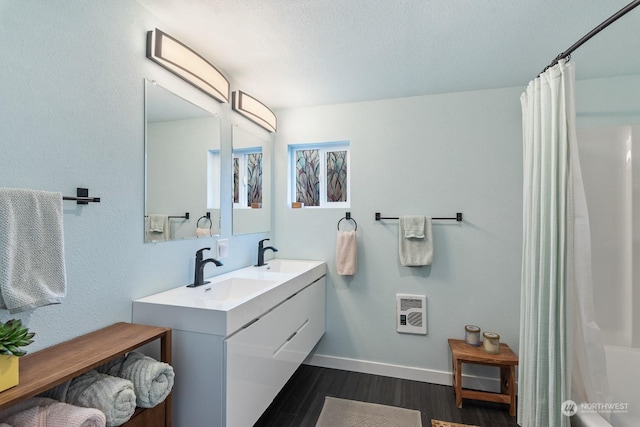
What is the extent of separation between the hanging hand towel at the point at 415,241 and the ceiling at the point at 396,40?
3.52ft

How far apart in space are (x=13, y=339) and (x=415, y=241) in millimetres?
2263

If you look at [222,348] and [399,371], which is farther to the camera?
[399,371]

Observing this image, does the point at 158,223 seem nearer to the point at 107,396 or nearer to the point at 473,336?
the point at 107,396

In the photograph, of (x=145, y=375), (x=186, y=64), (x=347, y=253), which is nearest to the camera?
(x=145, y=375)

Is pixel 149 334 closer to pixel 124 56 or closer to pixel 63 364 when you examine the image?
pixel 63 364

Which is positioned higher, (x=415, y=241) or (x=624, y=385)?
(x=415, y=241)

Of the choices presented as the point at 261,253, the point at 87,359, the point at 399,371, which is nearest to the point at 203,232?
the point at 261,253

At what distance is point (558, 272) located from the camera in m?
1.37

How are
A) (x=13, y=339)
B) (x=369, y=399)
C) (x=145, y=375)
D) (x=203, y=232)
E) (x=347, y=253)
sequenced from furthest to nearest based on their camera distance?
(x=347, y=253), (x=369, y=399), (x=203, y=232), (x=145, y=375), (x=13, y=339)

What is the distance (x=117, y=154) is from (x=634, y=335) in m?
3.20

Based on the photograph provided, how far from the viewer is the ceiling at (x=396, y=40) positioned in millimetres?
1445

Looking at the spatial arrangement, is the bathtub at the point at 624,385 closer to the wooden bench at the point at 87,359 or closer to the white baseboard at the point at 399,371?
the white baseboard at the point at 399,371

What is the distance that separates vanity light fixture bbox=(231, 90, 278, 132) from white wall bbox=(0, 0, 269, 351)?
626 mm

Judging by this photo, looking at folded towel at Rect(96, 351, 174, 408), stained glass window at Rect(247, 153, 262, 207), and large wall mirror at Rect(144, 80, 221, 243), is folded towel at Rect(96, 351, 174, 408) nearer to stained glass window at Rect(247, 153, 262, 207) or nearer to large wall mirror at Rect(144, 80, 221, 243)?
large wall mirror at Rect(144, 80, 221, 243)
